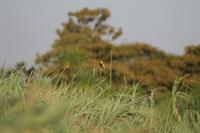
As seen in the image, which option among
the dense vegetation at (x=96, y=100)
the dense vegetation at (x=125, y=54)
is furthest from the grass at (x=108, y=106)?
the dense vegetation at (x=125, y=54)

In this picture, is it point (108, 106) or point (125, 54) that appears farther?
point (125, 54)

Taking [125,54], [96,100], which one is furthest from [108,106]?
[125,54]

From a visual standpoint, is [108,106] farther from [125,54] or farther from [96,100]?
[125,54]

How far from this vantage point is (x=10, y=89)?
5598 mm

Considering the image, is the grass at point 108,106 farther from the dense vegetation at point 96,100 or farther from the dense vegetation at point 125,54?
the dense vegetation at point 125,54

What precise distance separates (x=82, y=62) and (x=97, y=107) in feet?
7.91

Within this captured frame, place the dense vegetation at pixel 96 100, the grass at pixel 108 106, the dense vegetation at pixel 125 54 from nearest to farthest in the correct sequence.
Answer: the dense vegetation at pixel 96 100 → the grass at pixel 108 106 → the dense vegetation at pixel 125 54

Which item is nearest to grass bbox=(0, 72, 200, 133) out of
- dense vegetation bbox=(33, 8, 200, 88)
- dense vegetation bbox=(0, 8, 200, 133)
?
dense vegetation bbox=(0, 8, 200, 133)

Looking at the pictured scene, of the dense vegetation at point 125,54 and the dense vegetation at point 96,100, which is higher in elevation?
the dense vegetation at point 96,100

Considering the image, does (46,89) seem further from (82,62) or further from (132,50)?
(132,50)

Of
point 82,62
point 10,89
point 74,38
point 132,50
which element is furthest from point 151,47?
point 10,89

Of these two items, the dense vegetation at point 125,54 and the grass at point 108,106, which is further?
the dense vegetation at point 125,54

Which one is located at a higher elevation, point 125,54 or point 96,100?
point 96,100

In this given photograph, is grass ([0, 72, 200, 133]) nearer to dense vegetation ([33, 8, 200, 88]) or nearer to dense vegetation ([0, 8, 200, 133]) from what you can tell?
dense vegetation ([0, 8, 200, 133])
